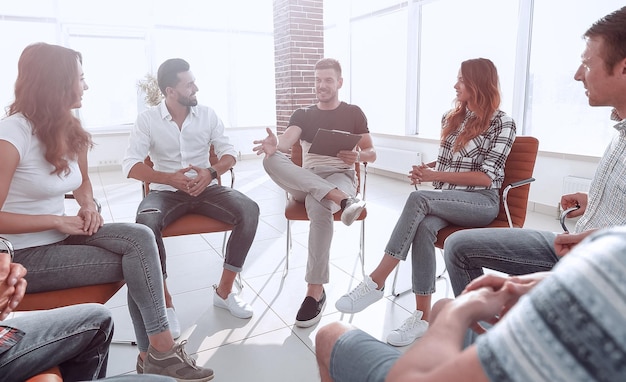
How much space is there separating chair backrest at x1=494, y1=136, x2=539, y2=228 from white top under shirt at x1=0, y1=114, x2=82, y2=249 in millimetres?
2049

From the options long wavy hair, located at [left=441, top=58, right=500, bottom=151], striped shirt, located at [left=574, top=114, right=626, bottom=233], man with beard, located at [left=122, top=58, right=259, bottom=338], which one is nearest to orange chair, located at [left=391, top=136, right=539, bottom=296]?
long wavy hair, located at [left=441, top=58, right=500, bottom=151]

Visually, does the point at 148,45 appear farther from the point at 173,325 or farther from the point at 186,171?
the point at 173,325

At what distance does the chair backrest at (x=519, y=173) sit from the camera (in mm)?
2229

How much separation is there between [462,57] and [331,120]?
296 cm

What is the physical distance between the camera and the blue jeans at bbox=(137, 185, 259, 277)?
7.64 ft

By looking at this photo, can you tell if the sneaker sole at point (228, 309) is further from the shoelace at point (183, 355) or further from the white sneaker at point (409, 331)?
the white sneaker at point (409, 331)

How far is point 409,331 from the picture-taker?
2.08 metres

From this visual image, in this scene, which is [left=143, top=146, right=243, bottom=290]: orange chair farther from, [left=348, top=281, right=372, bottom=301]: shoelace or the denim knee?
[left=348, top=281, right=372, bottom=301]: shoelace

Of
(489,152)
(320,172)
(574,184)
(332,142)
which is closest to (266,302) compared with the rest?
(320,172)

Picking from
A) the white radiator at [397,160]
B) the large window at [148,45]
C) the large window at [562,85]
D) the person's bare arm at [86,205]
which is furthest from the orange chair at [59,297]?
the large window at [148,45]

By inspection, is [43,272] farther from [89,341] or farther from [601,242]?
[601,242]

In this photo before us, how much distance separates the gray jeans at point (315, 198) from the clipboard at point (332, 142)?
0.16 meters

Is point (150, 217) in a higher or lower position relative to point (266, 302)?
higher

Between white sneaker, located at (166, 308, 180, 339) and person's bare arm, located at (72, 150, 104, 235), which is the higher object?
person's bare arm, located at (72, 150, 104, 235)
